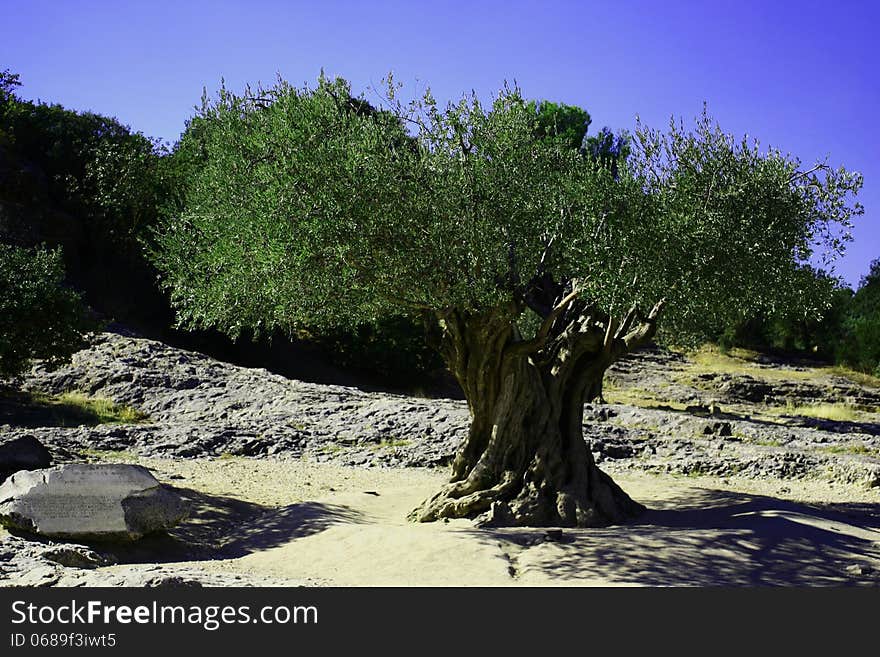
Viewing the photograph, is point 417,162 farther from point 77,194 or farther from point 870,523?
point 77,194

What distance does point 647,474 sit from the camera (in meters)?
20.8

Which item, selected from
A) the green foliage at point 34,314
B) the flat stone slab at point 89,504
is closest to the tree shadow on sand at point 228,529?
the flat stone slab at point 89,504

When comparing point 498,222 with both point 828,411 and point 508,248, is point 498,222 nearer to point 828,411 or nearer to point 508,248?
point 508,248

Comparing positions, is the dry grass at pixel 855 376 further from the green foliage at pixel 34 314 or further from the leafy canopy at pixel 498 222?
the green foliage at pixel 34 314

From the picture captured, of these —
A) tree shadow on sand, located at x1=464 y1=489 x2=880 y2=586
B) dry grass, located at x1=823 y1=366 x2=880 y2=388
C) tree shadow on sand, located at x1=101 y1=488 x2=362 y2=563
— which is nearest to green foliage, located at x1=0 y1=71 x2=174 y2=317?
tree shadow on sand, located at x1=101 y1=488 x2=362 y2=563

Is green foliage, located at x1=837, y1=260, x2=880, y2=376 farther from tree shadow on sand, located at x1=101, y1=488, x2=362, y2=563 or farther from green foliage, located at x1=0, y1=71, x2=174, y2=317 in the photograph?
tree shadow on sand, located at x1=101, y1=488, x2=362, y2=563

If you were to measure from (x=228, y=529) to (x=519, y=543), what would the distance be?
551 centimetres

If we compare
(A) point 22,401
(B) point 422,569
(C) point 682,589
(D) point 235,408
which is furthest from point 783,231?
(A) point 22,401

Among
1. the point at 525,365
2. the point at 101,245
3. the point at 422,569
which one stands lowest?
the point at 422,569

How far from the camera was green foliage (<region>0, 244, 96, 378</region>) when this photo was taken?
1683 centimetres

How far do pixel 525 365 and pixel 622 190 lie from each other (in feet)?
12.2

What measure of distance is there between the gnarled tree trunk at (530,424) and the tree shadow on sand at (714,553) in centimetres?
130

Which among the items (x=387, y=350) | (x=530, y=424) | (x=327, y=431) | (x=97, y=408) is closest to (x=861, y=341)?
(x=387, y=350)

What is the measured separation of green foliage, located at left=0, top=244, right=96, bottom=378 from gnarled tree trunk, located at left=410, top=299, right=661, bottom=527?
8.06 metres
